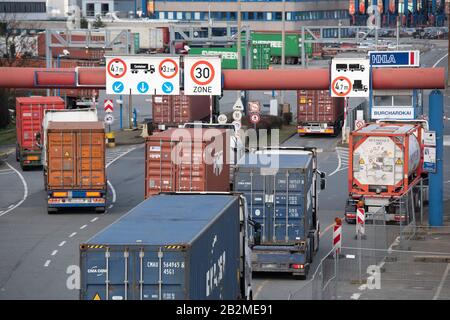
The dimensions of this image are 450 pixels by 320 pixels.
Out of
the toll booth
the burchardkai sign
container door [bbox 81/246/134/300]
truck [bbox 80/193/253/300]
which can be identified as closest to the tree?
the toll booth

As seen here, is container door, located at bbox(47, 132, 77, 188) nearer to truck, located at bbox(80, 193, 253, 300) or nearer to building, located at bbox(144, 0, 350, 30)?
truck, located at bbox(80, 193, 253, 300)

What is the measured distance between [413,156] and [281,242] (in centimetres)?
1044

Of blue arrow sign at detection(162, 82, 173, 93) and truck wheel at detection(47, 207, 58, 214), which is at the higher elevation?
blue arrow sign at detection(162, 82, 173, 93)

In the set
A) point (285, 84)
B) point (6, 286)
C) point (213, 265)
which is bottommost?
point (6, 286)

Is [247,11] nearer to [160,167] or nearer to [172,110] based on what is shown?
[172,110]

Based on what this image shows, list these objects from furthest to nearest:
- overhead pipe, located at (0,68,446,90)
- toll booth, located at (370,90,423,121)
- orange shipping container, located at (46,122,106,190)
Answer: toll booth, located at (370,90,423,121)
orange shipping container, located at (46,122,106,190)
overhead pipe, located at (0,68,446,90)

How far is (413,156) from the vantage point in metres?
39.9

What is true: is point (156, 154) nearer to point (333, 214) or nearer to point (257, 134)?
point (333, 214)

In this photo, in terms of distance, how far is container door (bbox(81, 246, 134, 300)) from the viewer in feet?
60.7

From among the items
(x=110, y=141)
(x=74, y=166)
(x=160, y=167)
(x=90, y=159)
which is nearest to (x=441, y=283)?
(x=160, y=167)

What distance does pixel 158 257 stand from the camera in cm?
1844

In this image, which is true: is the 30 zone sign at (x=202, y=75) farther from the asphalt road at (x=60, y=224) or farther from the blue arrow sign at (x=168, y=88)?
the asphalt road at (x=60, y=224)

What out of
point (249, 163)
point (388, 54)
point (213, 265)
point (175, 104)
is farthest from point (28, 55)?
point (213, 265)

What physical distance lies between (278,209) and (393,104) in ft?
94.8
